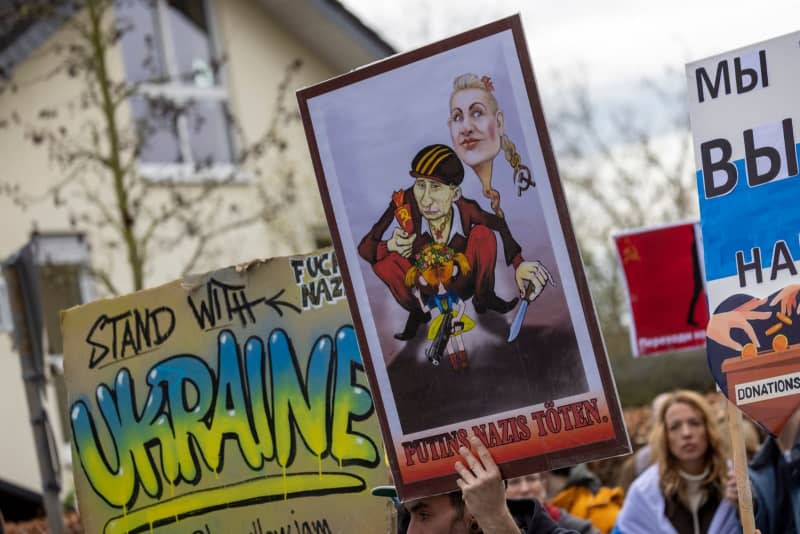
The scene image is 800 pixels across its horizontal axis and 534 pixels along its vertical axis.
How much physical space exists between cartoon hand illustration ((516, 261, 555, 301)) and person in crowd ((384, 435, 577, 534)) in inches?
16.5

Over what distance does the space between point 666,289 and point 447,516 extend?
5.90 metres

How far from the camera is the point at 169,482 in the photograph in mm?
5781

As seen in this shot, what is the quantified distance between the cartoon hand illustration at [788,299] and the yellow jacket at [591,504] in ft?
13.5

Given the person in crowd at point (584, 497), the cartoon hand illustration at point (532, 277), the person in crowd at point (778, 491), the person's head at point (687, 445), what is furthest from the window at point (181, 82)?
the cartoon hand illustration at point (532, 277)

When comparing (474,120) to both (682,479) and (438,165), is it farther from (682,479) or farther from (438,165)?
(682,479)

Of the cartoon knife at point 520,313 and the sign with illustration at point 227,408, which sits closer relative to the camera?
the cartoon knife at point 520,313

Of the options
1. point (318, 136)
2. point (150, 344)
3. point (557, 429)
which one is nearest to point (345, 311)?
point (150, 344)

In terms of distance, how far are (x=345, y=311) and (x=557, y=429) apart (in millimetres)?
1640

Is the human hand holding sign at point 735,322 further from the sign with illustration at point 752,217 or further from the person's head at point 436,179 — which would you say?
the person's head at point 436,179

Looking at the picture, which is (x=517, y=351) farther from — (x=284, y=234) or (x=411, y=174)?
(x=284, y=234)

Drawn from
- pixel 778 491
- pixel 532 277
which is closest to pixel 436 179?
pixel 532 277

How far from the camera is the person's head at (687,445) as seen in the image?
7.36 m

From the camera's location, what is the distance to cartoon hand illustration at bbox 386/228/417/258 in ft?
14.0

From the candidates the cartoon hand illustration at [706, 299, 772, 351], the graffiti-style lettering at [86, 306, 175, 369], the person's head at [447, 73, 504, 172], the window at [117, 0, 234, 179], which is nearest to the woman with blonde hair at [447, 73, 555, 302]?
the person's head at [447, 73, 504, 172]
